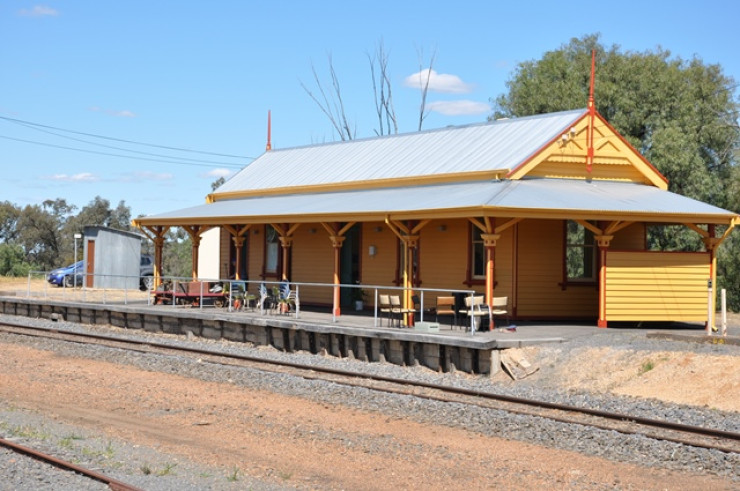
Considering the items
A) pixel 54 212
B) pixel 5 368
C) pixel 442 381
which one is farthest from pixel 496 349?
pixel 54 212

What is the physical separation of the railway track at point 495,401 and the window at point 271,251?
6877 millimetres

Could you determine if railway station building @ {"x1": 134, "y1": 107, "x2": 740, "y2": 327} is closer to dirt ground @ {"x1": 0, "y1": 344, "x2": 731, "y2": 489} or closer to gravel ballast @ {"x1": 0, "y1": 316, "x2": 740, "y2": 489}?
gravel ballast @ {"x1": 0, "y1": 316, "x2": 740, "y2": 489}

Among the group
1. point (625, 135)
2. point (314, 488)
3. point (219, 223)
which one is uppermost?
point (625, 135)

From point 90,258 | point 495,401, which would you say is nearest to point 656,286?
point 495,401

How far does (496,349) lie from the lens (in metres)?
15.7

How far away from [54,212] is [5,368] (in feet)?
191

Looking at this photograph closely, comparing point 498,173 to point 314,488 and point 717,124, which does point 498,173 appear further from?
point 717,124

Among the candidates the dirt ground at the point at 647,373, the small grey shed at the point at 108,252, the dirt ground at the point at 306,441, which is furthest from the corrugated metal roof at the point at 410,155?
the small grey shed at the point at 108,252

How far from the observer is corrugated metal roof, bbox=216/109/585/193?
21.5 metres

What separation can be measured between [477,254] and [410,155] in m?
4.88

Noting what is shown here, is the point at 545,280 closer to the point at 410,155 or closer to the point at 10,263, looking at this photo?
the point at 410,155

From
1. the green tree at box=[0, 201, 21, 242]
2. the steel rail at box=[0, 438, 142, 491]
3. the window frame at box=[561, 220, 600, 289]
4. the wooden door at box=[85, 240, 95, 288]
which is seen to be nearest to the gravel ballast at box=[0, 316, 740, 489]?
the steel rail at box=[0, 438, 142, 491]

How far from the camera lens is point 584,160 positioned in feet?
68.6

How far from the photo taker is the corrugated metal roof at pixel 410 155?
847 inches
